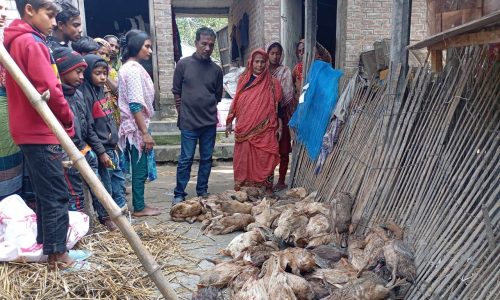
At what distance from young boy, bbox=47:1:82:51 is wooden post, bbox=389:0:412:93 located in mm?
2597

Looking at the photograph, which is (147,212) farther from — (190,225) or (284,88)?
(284,88)

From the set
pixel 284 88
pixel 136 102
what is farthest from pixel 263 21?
pixel 136 102

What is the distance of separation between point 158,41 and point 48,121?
6.44 meters

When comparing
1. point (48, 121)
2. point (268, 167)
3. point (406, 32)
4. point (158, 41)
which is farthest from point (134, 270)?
point (158, 41)

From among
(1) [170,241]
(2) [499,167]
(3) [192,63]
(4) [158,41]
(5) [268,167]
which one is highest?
(4) [158,41]

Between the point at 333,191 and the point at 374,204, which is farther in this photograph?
the point at 333,191

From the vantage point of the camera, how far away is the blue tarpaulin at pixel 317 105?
13.1ft

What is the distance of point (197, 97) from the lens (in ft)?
14.4

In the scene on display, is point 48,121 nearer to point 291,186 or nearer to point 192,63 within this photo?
point 192,63

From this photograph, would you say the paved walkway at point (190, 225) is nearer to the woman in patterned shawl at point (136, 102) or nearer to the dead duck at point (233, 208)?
the dead duck at point (233, 208)

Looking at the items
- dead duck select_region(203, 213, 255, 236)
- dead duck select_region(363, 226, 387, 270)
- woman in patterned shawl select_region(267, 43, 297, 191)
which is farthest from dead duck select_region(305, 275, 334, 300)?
woman in patterned shawl select_region(267, 43, 297, 191)

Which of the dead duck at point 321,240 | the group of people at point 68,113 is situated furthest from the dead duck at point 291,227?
the group of people at point 68,113

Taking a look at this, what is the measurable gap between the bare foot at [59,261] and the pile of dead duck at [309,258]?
94 centimetres

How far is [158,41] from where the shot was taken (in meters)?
7.86
